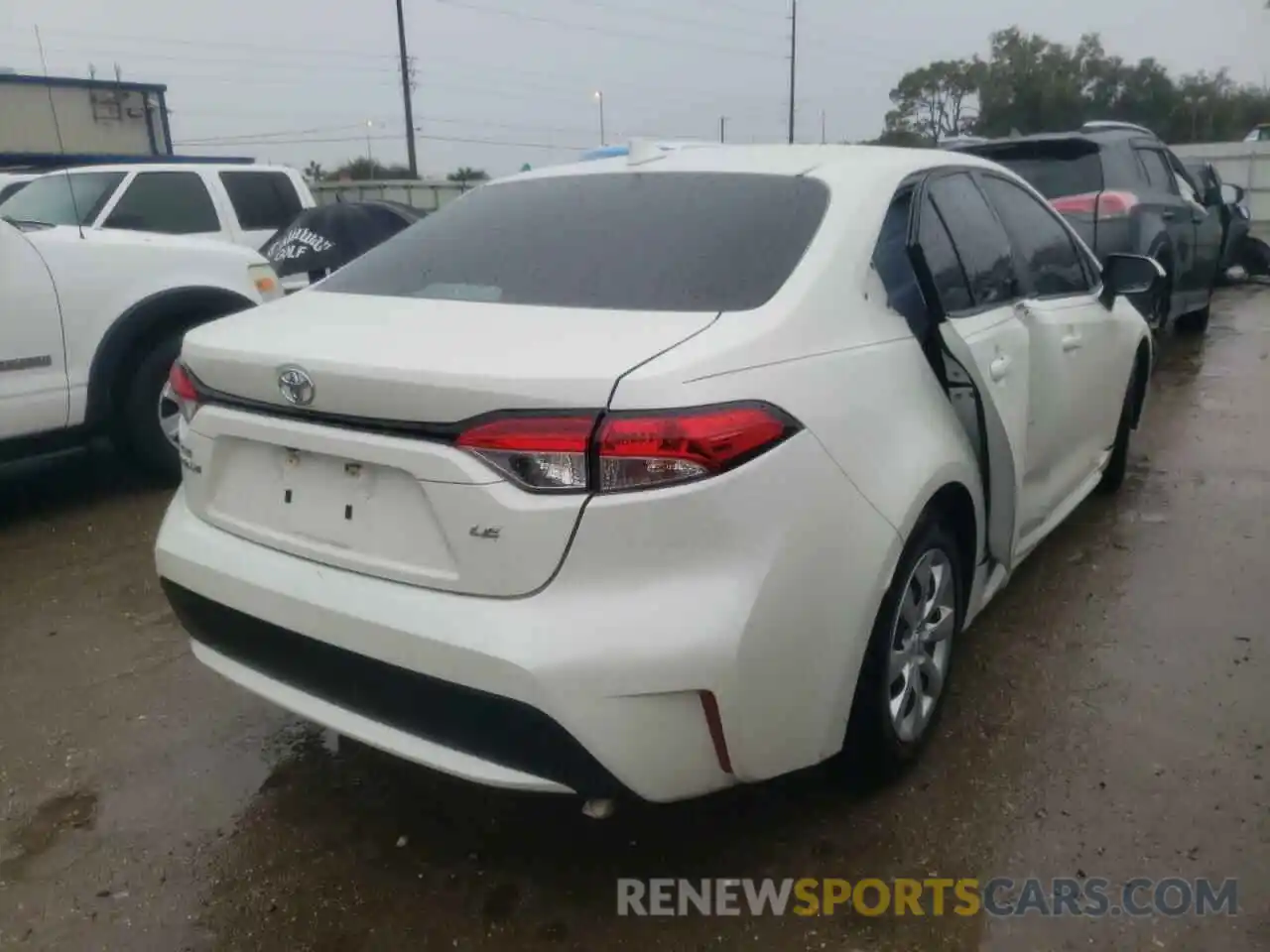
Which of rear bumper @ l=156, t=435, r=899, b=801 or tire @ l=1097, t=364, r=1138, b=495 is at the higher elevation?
rear bumper @ l=156, t=435, r=899, b=801

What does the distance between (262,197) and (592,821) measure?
319 inches

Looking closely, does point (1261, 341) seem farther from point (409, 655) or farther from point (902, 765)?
point (409, 655)

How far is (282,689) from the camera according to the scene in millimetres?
2389

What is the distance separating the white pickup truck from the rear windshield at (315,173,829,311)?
2529 mm

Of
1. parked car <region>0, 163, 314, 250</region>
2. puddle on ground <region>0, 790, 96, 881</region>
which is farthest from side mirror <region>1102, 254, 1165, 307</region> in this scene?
parked car <region>0, 163, 314, 250</region>

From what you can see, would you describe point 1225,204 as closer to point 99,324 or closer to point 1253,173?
point 99,324

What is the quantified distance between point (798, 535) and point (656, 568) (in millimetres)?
315

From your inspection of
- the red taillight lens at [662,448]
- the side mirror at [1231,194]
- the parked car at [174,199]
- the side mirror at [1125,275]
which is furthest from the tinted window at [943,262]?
the side mirror at [1231,194]

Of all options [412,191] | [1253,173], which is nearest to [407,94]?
[412,191]

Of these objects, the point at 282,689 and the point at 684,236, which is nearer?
the point at 282,689

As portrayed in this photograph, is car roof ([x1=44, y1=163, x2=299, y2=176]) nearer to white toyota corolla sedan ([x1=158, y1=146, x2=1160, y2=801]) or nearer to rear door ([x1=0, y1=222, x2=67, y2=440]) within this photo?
rear door ([x1=0, y1=222, x2=67, y2=440])

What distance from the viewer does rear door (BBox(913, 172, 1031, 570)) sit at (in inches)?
Result: 112

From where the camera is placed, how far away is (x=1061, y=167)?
7.65 m

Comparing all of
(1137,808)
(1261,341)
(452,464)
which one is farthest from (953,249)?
(1261,341)
